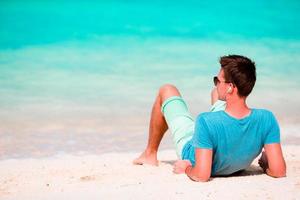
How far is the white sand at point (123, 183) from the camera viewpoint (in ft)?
10.9

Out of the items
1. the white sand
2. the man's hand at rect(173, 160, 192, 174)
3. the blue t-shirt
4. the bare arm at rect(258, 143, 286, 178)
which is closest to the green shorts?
the man's hand at rect(173, 160, 192, 174)

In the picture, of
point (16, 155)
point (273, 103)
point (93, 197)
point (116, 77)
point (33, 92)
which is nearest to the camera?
point (93, 197)

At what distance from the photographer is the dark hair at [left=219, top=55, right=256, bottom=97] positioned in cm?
353

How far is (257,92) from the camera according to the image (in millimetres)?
11852

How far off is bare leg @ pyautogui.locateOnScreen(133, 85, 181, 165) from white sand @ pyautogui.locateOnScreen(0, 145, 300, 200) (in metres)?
0.14

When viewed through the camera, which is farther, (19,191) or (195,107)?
(195,107)

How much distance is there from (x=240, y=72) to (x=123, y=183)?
119cm

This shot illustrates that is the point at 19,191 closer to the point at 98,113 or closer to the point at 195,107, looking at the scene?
Answer: the point at 98,113

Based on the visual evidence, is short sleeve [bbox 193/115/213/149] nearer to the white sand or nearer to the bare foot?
the white sand

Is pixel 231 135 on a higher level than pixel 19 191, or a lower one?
higher

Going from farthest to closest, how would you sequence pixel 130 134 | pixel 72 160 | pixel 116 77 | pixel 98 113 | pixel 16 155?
pixel 116 77
pixel 98 113
pixel 130 134
pixel 16 155
pixel 72 160

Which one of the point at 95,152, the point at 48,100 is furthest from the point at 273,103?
the point at 95,152

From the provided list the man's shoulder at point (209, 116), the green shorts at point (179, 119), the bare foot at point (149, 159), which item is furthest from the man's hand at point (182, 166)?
the bare foot at point (149, 159)

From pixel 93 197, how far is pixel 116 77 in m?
9.96
